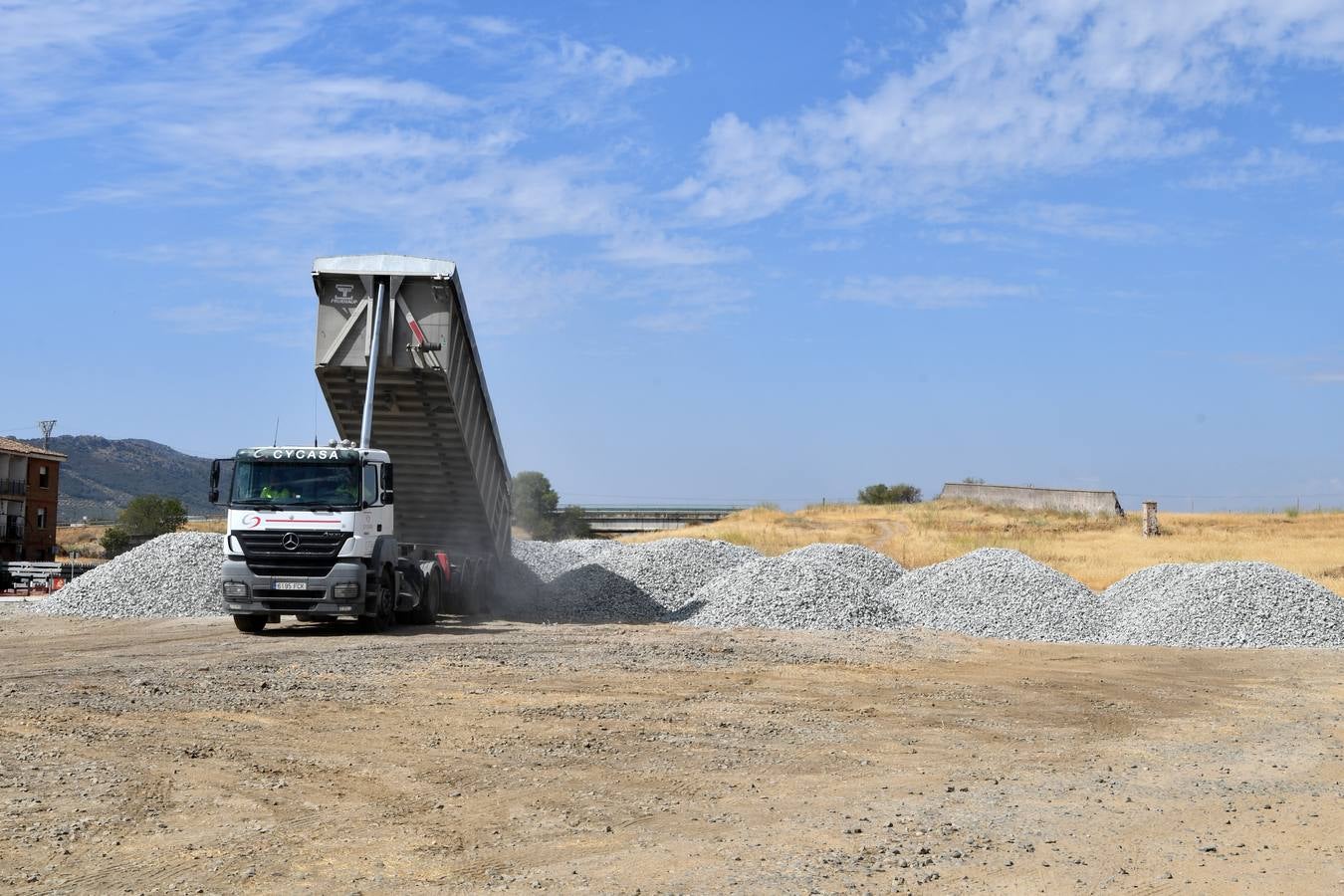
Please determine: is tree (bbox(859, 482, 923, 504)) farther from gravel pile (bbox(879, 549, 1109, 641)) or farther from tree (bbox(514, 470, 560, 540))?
gravel pile (bbox(879, 549, 1109, 641))

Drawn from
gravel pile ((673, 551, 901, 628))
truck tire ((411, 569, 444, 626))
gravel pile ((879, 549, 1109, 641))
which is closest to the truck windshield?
truck tire ((411, 569, 444, 626))

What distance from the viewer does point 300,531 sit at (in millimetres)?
17906

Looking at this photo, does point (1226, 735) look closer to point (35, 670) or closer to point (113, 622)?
point (35, 670)

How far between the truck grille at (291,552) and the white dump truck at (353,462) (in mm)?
14

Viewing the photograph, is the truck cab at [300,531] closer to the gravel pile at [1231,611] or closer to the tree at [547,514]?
the gravel pile at [1231,611]

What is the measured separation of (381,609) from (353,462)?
2410 mm

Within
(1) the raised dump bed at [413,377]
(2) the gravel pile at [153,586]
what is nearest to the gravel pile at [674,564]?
(1) the raised dump bed at [413,377]

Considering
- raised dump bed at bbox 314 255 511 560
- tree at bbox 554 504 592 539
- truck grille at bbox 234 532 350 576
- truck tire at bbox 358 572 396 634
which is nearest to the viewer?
truck grille at bbox 234 532 350 576

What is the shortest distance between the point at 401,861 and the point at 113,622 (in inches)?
673

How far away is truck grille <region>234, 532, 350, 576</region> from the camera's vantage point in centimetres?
1792

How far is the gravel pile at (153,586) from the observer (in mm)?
22734

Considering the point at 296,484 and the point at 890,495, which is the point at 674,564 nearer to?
the point at 296,484

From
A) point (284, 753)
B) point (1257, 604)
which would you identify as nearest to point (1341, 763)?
point (284, 753)

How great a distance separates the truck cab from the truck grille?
14 mm
